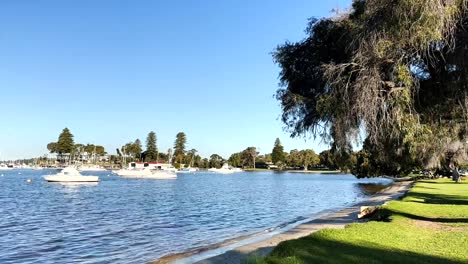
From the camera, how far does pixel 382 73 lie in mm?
14234

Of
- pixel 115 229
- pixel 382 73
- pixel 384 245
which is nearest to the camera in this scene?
pixel 384 245

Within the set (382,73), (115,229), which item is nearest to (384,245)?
(382,73)

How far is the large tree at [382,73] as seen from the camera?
12500 millimetres

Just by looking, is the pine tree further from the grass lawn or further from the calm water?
the grass lawn

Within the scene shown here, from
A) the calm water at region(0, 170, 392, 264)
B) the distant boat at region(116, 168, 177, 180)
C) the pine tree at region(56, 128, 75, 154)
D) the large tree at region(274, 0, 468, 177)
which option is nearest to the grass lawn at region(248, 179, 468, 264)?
the large tree at region(274, 0, 468, 177)

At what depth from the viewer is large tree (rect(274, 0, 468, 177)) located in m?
12.5

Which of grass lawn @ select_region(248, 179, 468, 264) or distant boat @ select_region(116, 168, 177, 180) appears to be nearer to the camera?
grass lawn @ select_region(248, 179, 468, 264)

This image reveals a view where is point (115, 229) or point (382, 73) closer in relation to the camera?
point (382, 73)

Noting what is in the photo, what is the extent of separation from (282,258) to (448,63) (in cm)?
831

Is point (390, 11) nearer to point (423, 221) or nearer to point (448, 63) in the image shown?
point (448, 63)

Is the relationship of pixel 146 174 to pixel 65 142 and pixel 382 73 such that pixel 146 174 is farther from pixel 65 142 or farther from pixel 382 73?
pixel 382 73

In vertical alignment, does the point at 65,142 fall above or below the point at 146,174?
above

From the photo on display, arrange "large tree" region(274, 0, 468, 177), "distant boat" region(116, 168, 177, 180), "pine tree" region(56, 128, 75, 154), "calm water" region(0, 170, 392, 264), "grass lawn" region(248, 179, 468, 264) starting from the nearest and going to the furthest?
"grass lawn" region(248, 179, 468, 264) < "large tree" region(274, 0, 468, 177) < "calm water" region(0, 170, 392, 264) < "distant boat" region(116, 168, 177, 180) < "pine tree" region(56, 128, 75, 154)

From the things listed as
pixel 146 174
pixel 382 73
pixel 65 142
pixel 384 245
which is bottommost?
pixel 384 245
